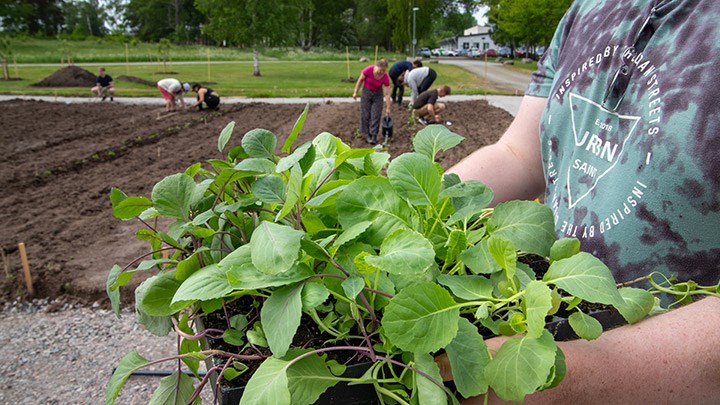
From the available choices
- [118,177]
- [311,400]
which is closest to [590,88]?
[311,400]

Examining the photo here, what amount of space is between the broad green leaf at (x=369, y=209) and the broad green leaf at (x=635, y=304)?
0.28 m

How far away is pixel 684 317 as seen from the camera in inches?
31.4

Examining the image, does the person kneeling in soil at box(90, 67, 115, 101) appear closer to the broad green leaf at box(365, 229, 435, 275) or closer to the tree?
the tree

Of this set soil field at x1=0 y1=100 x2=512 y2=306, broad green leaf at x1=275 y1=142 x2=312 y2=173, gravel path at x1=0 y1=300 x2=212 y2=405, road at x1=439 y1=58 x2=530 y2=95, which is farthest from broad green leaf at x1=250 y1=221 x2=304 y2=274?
road at x1=439 y1=58 x2=530 y2=95

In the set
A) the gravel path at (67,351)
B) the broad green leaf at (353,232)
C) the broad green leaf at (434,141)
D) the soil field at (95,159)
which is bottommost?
the gravel path at (67,351)

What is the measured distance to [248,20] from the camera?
2723cm

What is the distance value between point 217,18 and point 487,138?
21.5 metres

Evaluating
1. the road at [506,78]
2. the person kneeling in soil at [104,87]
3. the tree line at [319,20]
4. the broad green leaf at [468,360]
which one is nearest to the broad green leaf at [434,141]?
the broad green leaf at [468,360]

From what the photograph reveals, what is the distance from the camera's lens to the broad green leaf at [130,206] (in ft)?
2.71

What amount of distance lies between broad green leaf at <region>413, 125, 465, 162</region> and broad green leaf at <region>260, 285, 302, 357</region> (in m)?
0.37

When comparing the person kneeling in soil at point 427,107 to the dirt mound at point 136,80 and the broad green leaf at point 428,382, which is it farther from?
the dirt mound at point 136,80

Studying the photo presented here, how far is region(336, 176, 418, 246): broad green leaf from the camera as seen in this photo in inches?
27.9

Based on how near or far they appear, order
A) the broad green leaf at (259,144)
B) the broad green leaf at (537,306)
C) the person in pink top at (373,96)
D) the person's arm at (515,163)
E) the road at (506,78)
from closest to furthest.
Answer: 1. the broad green leaf at (537,306)
2. the broad green leaf at (259,144)
3. the person's arm at (515,163)
4. the person in pink top at (373,96)
5. the road at (506,78)

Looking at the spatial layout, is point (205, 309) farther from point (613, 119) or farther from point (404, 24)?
point (404, 24)
